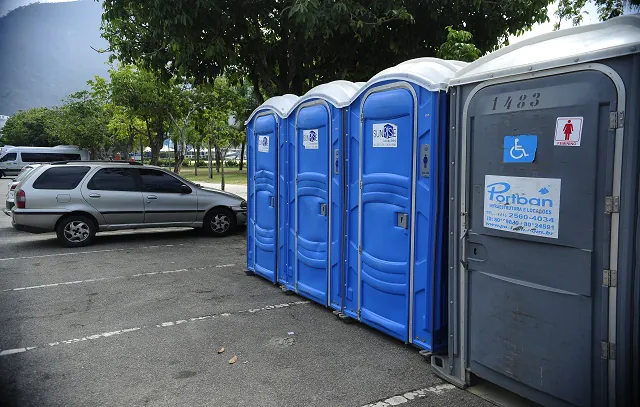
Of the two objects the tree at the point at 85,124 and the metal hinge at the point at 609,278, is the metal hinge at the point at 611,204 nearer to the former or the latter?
the metal hinge at the point at 609,278

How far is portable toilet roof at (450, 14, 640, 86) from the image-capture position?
2867 millimetres

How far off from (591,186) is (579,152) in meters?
0.22

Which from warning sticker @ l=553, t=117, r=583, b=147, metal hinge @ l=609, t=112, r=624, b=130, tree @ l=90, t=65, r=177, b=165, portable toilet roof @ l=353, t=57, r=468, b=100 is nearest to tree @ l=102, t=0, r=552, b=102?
portable toilet roof @ l=353, t=57, r=468, b=100

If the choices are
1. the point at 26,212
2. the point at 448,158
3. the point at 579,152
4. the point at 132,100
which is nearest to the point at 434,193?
the point at 448,158

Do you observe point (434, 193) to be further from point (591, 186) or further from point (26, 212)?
point (26, 212)

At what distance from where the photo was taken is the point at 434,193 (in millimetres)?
4215

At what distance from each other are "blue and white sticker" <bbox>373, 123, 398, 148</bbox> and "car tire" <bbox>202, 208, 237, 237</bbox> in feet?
23.2

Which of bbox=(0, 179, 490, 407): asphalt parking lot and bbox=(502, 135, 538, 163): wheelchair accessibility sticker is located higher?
bbox=(502, 135, 538, 163): wheelchair accessibility sticker

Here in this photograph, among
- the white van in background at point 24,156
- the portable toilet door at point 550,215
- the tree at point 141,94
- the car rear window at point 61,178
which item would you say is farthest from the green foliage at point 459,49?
the white van in background at point 24,156

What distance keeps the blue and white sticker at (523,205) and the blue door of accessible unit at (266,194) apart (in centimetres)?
351

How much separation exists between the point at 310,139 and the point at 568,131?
3.21m

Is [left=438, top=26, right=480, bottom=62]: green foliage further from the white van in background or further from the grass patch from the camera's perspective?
the white van in background

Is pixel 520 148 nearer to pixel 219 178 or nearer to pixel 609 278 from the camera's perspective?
pixel 609 278

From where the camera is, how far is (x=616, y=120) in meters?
2.85
